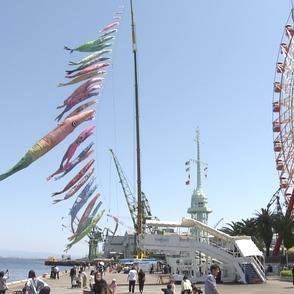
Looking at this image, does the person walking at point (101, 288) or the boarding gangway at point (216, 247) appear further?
the boarding gangway at point (216, 247)

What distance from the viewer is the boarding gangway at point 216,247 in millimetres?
46188

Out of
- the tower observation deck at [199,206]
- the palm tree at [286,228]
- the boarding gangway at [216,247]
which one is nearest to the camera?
the boarding gangway at [216,247]

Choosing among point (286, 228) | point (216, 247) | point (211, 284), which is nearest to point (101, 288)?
point (211, 284)

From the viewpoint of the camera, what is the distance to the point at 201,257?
168ft

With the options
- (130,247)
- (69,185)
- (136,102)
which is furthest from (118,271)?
(130,247)

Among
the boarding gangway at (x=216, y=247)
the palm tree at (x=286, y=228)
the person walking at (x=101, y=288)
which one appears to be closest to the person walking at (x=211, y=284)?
the person walking at (x=101, y=288)

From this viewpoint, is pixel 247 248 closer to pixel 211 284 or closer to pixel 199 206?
pixel 211 284

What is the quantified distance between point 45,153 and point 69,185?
25.2 feet

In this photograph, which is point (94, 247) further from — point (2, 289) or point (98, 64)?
point (2, 289)

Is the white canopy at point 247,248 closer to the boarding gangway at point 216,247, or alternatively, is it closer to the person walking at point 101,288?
the boarding gangway at point 216,247

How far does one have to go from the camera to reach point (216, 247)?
156 feet

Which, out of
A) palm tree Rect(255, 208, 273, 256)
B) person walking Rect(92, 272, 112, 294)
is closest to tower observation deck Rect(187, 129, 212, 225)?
palm tree Rect(255, 208, 273, 256)

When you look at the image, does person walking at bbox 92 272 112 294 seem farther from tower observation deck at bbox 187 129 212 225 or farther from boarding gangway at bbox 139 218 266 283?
tower observation deck at bbox 187 129 212 225

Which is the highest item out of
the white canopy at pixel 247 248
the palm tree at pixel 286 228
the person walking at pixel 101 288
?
the palm tree at pixel 286 228
